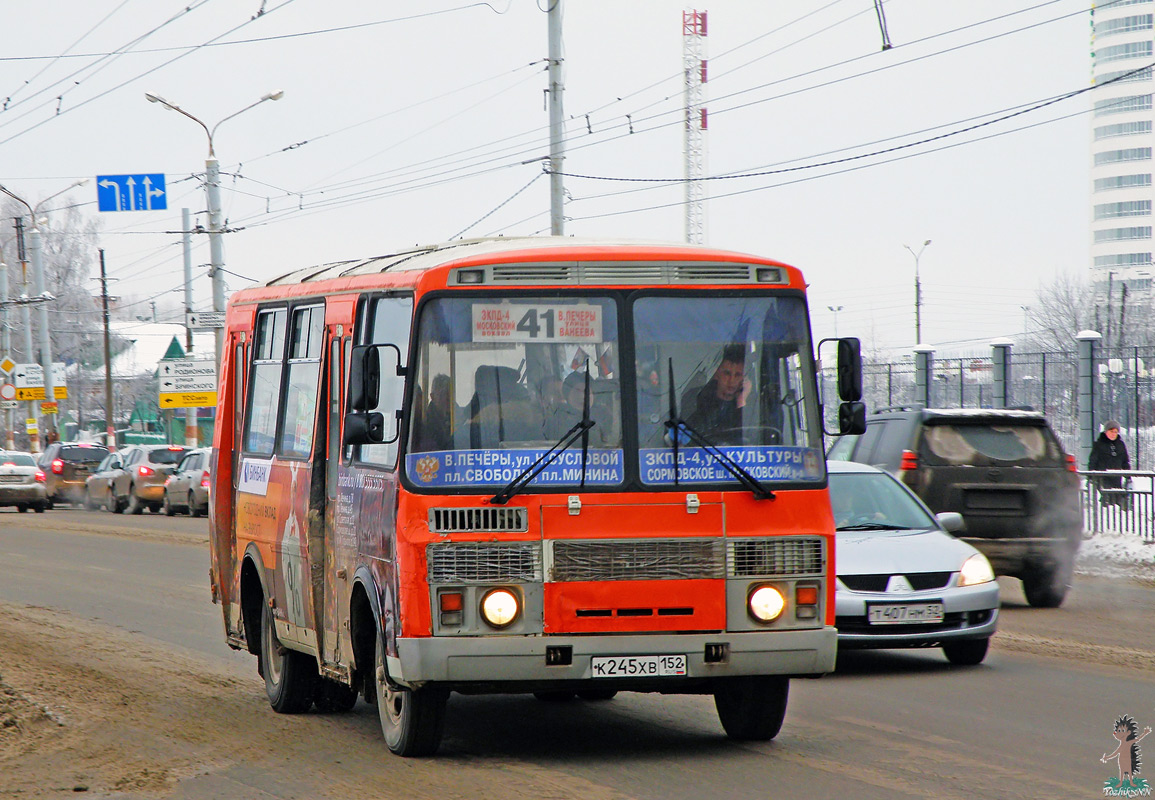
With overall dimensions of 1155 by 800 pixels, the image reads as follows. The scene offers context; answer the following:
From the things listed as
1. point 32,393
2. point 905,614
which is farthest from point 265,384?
point 32,393

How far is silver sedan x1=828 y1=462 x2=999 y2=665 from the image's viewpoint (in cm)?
1098

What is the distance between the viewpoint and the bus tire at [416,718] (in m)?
7.62

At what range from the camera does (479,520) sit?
7332 millimetres

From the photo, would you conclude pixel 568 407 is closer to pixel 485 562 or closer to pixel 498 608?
pixel 485 562

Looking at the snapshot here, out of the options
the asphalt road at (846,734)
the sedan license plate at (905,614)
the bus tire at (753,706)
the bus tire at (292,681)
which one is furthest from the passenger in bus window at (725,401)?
the sedan license plate at (905,614)

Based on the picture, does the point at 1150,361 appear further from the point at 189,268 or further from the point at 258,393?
the point at 189,268

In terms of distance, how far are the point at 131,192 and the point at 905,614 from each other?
98.7 feet

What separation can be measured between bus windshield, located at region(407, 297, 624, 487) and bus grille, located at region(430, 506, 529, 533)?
13cm

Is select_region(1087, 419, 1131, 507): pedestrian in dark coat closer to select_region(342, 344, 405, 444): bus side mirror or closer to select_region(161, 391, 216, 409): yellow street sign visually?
select_region(342, 344, 405, 444): bus side mirror

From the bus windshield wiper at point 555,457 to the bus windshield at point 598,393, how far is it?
0.06ft

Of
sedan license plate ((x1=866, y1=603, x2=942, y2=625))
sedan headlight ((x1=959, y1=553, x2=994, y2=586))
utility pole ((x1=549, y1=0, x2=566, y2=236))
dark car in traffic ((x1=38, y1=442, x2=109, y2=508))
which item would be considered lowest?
dark car in traffic ((x1=38, y1=442, x2=109, y2=508))

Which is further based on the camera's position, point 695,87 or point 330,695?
point 695,87

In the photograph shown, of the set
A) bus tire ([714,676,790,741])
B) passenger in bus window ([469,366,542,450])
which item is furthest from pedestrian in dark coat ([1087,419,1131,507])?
passenger in bus window ([469,366,542,450])

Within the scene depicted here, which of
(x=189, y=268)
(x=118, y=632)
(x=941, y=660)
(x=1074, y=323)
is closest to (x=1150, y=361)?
(x=941, y=660)
